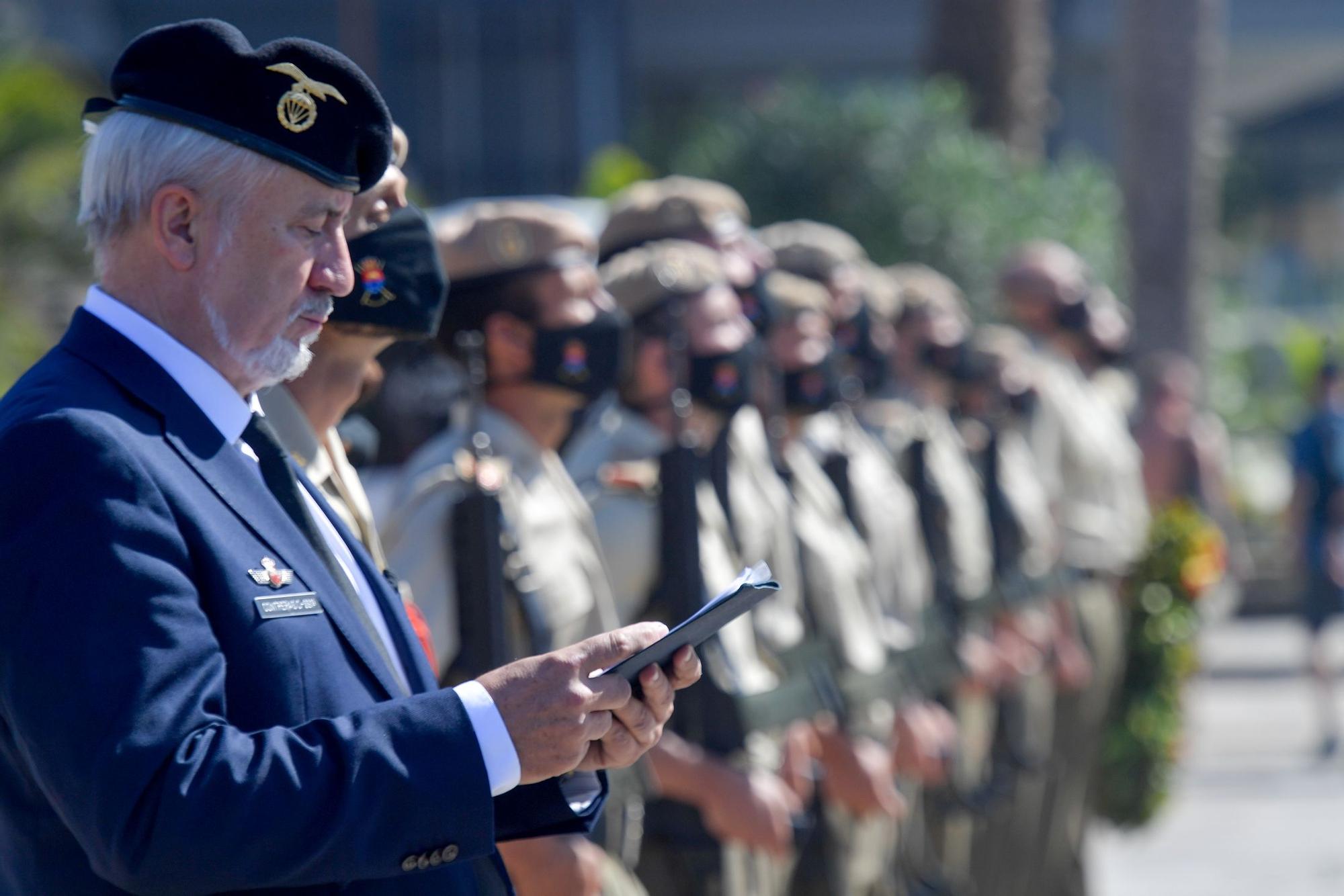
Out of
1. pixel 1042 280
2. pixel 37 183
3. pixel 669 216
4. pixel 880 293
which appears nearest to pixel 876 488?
pixel 880 293

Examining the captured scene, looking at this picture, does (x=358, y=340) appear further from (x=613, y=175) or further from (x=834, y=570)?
(x=613, y=175)

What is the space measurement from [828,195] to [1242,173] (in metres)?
23.3

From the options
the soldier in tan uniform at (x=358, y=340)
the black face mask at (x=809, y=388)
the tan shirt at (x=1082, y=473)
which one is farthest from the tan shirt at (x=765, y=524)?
the tan shirt at (x=1082, y=473)

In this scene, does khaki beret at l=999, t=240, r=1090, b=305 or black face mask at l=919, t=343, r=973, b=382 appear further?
khaki beret at l=999, t=240, r=1090, b=305

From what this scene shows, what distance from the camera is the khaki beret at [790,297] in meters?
5.42

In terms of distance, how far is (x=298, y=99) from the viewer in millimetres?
2098

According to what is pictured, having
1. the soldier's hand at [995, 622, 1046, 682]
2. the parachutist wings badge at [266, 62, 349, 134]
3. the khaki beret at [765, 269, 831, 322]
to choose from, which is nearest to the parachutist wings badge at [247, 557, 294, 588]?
the parachutist wings badge at [266, 62, 349, 134]

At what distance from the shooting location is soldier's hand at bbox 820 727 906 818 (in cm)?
491

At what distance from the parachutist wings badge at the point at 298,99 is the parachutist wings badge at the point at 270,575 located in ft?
1.45

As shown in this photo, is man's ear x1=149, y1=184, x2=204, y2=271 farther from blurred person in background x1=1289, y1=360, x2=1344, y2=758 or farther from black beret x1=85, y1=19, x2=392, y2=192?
blurred person in background x1=1289, y1=360, x2=1344, y2=758

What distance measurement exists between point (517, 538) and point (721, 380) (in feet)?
3.63

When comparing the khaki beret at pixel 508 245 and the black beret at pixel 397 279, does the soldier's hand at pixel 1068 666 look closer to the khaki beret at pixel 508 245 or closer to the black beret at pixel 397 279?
the khaki beret at pixel 508 245

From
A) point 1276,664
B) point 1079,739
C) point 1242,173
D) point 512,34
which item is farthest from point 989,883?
point 1242,173

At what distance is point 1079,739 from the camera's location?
779cm
